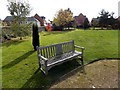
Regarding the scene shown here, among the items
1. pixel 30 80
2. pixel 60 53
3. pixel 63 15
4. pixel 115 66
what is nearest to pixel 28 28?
pixel 60 53

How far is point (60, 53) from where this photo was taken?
4.79m

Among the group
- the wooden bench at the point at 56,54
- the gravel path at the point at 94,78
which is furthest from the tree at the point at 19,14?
the gravel path at the point at 94,78

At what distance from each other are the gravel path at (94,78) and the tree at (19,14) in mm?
12947

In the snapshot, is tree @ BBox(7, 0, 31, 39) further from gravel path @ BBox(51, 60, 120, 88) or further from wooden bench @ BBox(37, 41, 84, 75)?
gravel path @ BBox(51, 60, 120, 88)

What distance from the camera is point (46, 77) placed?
368 centimetres

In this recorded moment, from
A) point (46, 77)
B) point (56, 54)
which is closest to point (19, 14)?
point (56, 54)

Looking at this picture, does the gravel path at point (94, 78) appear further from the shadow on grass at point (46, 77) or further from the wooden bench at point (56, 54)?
the wooden bench at point (56, 54)

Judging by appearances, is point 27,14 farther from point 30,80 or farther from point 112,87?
point 112,87

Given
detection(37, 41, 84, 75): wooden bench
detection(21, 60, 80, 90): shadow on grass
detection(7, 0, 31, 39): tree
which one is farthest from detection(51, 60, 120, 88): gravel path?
detection(7, 0, 31, 39): tree

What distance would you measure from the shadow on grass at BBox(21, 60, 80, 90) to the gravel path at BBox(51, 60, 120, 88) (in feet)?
1.16

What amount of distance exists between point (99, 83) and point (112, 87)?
1.39ft

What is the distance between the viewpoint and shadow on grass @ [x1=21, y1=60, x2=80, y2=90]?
3.23 m

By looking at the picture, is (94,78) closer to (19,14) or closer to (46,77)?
(46,77)

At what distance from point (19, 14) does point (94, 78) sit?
51.2 feet
